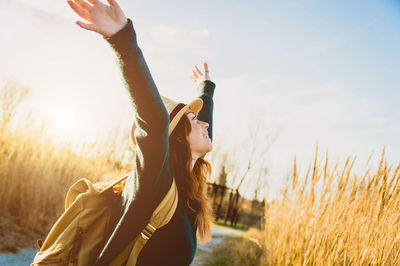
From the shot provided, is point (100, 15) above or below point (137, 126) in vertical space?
above

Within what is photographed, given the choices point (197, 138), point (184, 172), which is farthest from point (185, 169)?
point (197, 138)

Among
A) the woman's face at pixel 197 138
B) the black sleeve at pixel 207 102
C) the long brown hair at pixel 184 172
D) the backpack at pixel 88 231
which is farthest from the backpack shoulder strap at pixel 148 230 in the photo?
the black sleeve at pixel 207 102

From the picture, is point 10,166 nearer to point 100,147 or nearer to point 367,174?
point 100,147

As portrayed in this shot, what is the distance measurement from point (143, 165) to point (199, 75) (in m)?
1.75

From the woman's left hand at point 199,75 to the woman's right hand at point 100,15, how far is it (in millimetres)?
1671

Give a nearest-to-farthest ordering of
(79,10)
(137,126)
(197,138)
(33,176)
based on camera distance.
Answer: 1. (79,10)
2. (137,126)
3. (197,138)
4. (33,176)

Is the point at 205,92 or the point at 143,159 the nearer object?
the point at 143,159

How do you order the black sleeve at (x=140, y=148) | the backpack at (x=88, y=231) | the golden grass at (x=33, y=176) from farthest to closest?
the golden grass at (x=33, y=176), the backpack at (x=88, y=231), the black sleeve at (x=140, y=148)

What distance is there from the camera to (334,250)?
2.13 m

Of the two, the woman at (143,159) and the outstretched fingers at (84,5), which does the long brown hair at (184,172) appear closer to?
the woman at (143,159)

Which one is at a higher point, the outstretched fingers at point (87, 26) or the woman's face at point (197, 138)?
the outstretched fingers at point (87, 26)

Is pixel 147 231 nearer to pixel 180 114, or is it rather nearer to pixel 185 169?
pixel 185 169

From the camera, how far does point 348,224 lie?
234cm

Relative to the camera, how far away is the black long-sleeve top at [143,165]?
0.91 metres
